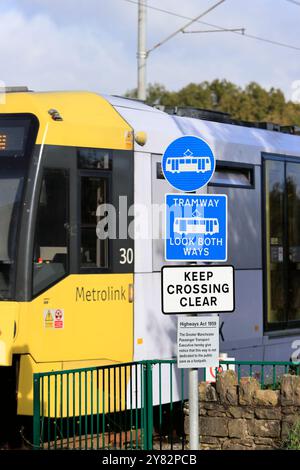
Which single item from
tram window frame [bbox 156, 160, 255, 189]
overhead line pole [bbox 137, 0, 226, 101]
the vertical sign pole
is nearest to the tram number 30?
tram window frame [bbox 156, 160, 255, 189]

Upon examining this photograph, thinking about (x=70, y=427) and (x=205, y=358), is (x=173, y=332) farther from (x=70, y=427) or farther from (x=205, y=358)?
(x=205, y=358)

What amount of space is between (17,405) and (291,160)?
253 inches

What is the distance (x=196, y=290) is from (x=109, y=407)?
119 inches

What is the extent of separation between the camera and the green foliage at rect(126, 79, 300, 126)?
6200cm

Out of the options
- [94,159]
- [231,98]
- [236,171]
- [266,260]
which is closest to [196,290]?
[94,159]

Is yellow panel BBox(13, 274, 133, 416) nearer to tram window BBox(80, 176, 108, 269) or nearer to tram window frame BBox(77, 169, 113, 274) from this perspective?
tram window frame BBox(77, 169, 113, 274)

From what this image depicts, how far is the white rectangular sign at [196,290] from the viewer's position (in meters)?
8.54

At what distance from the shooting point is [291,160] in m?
16.3

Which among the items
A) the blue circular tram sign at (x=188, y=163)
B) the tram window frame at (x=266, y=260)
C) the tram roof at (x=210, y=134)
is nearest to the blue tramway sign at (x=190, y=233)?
the blue circular tram sign at (x=188, y=163)

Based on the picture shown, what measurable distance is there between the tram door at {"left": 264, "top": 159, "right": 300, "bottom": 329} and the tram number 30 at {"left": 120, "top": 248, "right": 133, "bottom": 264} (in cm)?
308

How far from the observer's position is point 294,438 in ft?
35.3

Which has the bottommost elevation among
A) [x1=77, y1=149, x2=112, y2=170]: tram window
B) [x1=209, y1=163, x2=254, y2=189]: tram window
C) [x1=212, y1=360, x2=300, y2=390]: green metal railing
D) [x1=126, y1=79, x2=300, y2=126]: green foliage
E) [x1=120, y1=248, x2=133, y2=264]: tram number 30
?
[x1=212, y1=360, x2=300, y2=390]: green metal railing

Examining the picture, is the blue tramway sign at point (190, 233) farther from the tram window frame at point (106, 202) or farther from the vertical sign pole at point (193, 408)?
the tram window frame at point (106, 202)
